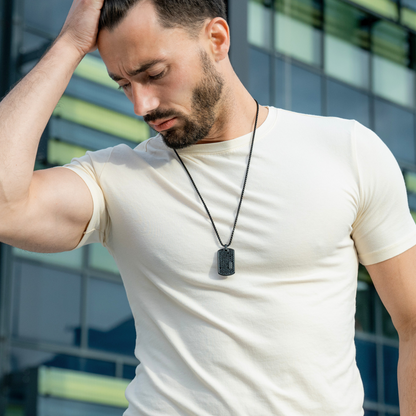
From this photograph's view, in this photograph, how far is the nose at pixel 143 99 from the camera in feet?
6.20

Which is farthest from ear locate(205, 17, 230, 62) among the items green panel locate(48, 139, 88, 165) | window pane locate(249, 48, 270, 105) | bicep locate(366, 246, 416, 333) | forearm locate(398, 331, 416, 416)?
window pane locate(249, 48, 270, 105)

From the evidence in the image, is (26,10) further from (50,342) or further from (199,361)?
(199,361)

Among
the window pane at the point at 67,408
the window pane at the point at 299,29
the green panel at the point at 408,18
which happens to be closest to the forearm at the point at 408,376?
the window pane at the point at 67,408

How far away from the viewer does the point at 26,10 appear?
4234 millimetres

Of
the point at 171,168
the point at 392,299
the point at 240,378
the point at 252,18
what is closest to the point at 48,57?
the point at 171,168

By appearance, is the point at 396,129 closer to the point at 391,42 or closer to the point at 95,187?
the point at 391,42

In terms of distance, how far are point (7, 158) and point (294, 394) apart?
3.37 feet

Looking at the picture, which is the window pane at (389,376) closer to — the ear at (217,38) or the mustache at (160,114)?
the ear at (217,38)

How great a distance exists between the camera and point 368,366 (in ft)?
21.2

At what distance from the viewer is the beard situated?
6.43 feet

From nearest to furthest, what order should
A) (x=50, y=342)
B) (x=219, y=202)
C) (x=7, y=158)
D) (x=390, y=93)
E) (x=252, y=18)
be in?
(x=7, y=158), (x=219, y=202), (x=50, y=342), (x=252, y=18), (x=390, y=93)

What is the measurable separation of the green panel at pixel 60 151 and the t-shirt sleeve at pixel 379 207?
2630 millimetres

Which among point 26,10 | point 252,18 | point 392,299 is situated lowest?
point 392,299

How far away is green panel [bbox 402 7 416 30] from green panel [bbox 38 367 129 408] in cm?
483
